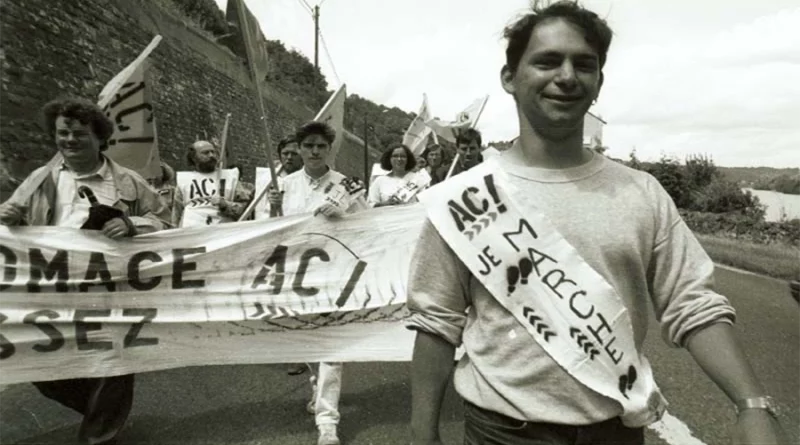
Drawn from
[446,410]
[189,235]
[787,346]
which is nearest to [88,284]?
[189,235]

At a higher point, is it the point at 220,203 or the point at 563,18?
the point at 563,18

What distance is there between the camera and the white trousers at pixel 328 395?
3773mm

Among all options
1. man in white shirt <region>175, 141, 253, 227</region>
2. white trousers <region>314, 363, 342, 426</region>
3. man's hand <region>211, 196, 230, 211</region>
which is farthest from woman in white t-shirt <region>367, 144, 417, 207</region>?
white trousers <region>314, 363, 342, 426</region>

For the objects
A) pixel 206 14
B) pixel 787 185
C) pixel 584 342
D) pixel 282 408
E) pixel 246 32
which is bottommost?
pixel 282 408

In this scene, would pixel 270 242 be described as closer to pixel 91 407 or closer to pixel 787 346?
pixel 91 407

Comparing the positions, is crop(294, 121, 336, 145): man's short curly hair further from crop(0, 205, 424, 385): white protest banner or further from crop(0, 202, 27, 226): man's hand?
crop(0, 202, 27, 226): man's hand

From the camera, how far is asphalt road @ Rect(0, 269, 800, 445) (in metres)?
3.86

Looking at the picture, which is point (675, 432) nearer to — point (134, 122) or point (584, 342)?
point (584, 342)

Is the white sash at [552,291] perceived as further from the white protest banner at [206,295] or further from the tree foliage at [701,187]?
the tree foliage at [701,187]

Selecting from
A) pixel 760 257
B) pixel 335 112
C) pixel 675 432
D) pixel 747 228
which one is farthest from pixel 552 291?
pixel 747 228

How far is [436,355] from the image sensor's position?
1.57 m

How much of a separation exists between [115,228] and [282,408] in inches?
62.7

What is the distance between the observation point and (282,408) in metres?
4.37

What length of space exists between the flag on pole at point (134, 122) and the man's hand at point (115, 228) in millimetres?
1548
